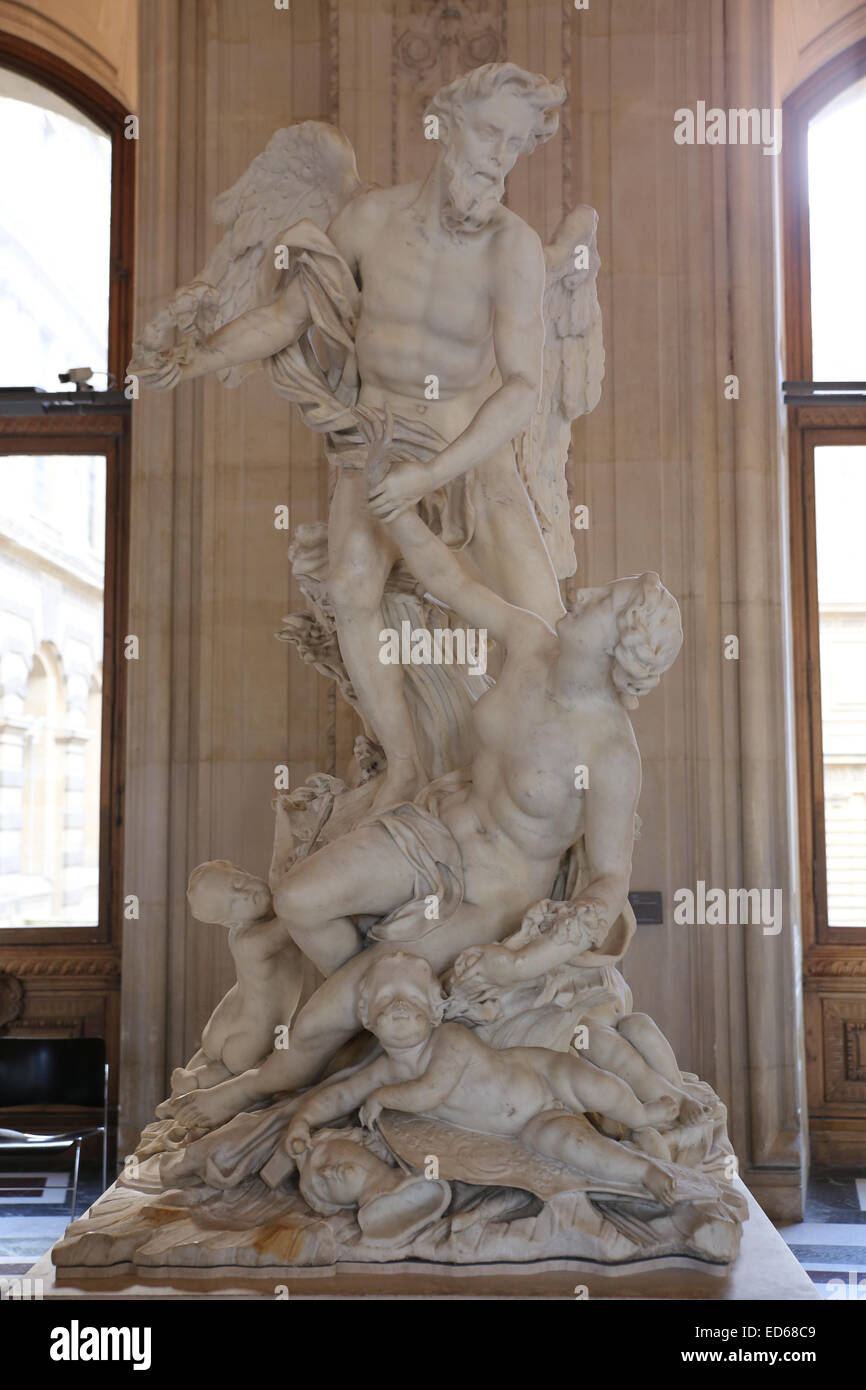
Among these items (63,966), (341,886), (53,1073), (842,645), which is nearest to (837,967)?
(842,645)

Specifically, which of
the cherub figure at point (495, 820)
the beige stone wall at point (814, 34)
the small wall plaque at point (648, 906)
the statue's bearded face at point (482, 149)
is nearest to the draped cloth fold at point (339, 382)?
the cherub figure at point (495, 820)

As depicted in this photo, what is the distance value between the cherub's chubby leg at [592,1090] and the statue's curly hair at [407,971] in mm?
333

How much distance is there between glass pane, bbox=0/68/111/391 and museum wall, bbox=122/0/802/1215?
53.5 inches

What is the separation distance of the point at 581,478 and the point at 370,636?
3.43 metres

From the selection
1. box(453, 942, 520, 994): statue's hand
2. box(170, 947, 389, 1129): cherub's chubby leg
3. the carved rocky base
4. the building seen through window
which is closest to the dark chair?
the building seen through window

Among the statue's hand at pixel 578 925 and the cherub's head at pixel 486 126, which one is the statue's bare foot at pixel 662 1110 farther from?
the cherub's head at pixel 486 126

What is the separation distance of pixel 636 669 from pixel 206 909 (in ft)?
4.58

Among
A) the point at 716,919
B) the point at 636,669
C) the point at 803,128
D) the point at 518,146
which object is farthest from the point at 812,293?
the point at 636,669

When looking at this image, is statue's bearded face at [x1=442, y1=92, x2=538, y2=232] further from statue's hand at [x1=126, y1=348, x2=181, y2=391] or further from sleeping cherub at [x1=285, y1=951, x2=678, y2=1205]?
sleeping cherub at [x1=285, y1=951, x2=678, y2=1205]

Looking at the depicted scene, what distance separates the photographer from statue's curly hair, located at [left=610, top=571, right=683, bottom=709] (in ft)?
11.1

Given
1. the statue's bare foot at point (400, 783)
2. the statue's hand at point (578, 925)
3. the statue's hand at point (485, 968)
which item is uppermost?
the statue's bare foot at point (400, 783)

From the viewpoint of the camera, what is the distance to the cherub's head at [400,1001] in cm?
335

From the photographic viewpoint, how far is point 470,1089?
3463 mm

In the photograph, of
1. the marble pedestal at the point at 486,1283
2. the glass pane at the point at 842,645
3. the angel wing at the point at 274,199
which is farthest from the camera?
the glass pane at the point at 842,645
